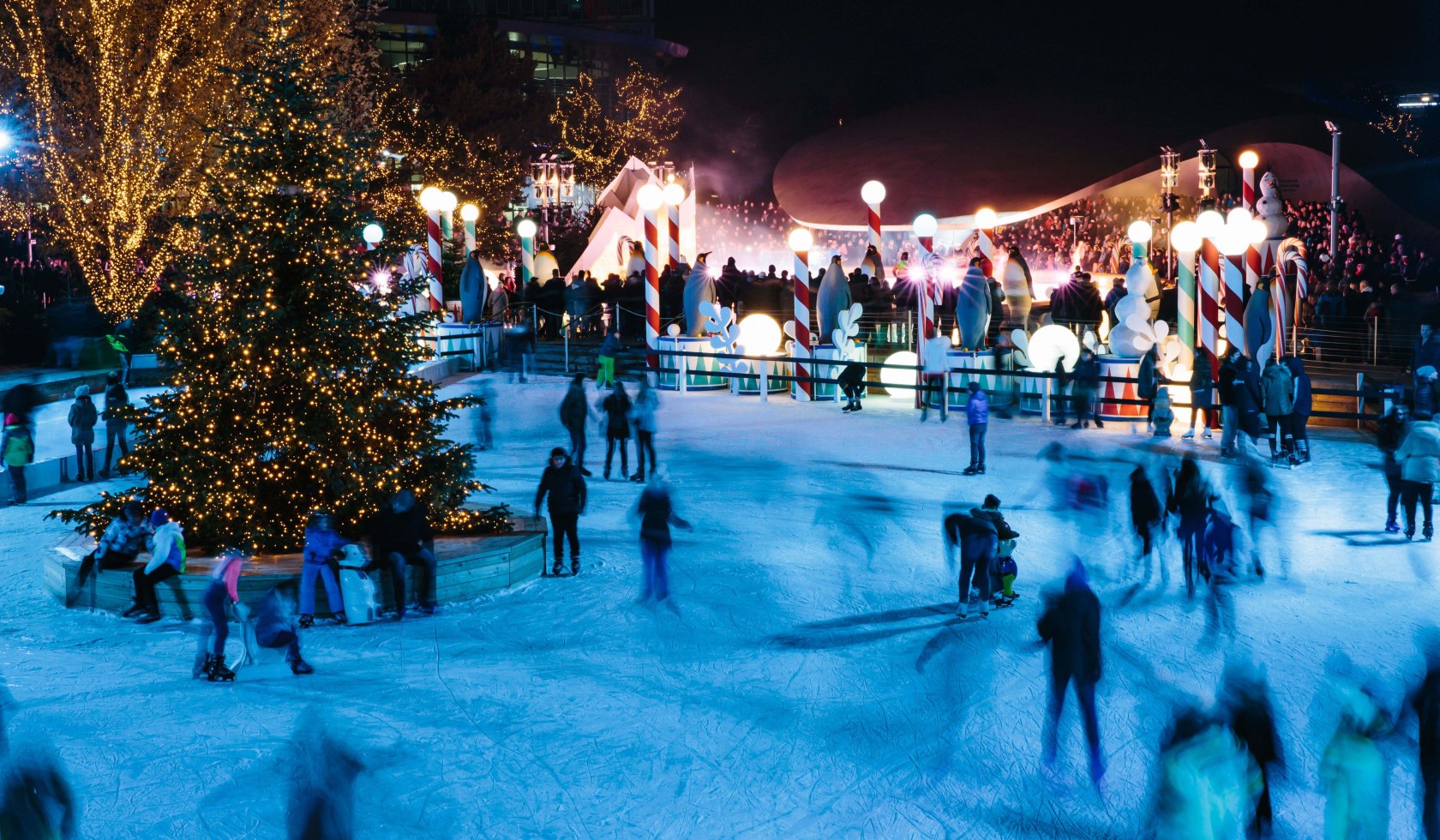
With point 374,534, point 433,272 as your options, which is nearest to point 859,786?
point 374,534

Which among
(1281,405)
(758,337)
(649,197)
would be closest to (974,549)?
(1281,405)

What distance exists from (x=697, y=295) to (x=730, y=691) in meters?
14.3

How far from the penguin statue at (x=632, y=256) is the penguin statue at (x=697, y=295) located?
172 inches

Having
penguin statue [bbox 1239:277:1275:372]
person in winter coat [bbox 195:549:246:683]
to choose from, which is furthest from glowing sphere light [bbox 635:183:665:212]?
person in winter coat [bbox 195:549:246:683]

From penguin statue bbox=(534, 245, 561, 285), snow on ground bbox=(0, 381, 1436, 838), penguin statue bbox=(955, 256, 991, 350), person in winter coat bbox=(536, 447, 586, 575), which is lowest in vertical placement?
snow on ground bbox=(0, 381, 1436, 838)

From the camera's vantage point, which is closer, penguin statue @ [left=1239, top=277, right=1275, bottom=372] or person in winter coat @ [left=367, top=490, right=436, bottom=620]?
person in winter coat @ [left=367, top=490, right=436, bottom=620]

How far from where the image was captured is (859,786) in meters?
6.37

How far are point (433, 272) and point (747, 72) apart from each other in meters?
38.3

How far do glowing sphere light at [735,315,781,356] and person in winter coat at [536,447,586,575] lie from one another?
38.1ft

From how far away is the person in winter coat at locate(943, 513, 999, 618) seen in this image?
28.4ft

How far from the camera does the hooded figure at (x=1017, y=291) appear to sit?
21.3 meters

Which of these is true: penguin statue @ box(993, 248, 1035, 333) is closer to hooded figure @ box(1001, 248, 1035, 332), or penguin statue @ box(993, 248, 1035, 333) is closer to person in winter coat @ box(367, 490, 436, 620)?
hooded figure @ box(1001, 248, 1035, 332)

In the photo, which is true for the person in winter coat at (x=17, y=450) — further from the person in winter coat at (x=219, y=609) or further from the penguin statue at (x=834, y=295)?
the penguin statue at (x=834, y=295)

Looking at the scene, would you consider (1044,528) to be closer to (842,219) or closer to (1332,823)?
(1332,823)
